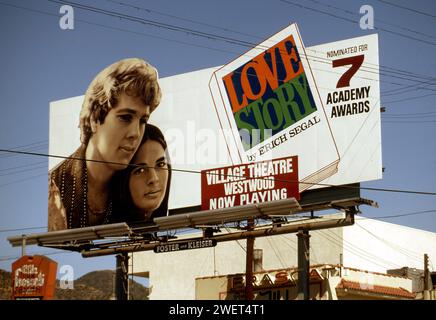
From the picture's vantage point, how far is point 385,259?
4953 cm

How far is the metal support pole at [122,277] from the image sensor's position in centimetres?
3806

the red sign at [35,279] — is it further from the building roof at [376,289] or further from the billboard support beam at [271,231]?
the building roof at [376,289]

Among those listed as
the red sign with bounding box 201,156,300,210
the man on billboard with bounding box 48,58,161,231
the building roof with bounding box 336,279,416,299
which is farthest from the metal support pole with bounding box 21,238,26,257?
the building roof with bounding box 336,279,416,299

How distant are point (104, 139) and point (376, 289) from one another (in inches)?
485

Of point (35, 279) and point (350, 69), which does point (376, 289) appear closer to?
point (350, 69)

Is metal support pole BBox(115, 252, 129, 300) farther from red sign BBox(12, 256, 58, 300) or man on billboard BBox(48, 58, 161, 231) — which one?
red sign BBox(12, 256, 58, 300)

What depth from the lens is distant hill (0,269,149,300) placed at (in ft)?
229

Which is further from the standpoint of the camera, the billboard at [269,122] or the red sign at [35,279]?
the billboard at [269,122]

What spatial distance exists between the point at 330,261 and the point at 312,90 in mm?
15739

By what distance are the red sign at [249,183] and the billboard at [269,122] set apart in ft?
0.24

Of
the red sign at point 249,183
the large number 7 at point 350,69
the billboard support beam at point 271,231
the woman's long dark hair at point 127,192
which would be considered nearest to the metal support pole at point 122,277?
the billboard support beam at point 271,231

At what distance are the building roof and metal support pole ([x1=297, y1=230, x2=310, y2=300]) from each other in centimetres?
328

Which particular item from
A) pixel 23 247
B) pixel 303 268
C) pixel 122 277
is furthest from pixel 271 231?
pixel 23 247

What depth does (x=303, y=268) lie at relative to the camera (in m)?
32.4
